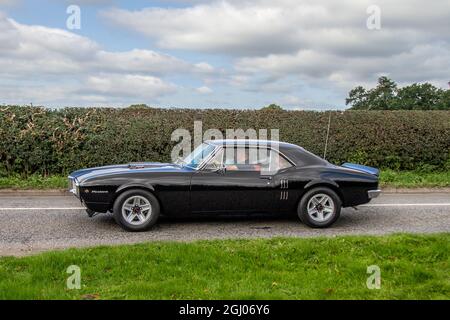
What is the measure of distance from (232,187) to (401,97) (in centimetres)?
1527

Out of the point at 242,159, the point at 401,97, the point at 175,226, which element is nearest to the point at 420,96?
the point at 401,97

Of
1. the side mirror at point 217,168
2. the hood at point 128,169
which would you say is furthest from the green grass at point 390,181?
the side mirror at point 217,168

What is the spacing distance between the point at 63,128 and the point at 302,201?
776 centimetres

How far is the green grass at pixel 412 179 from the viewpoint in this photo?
506 inches

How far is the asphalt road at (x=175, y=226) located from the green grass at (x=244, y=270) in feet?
3.58

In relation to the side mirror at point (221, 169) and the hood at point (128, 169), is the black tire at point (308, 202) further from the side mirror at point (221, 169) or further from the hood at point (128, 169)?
the hood at point (128, 169)

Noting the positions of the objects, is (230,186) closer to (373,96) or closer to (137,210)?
(137,210)

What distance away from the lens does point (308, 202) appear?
26.2 feet
